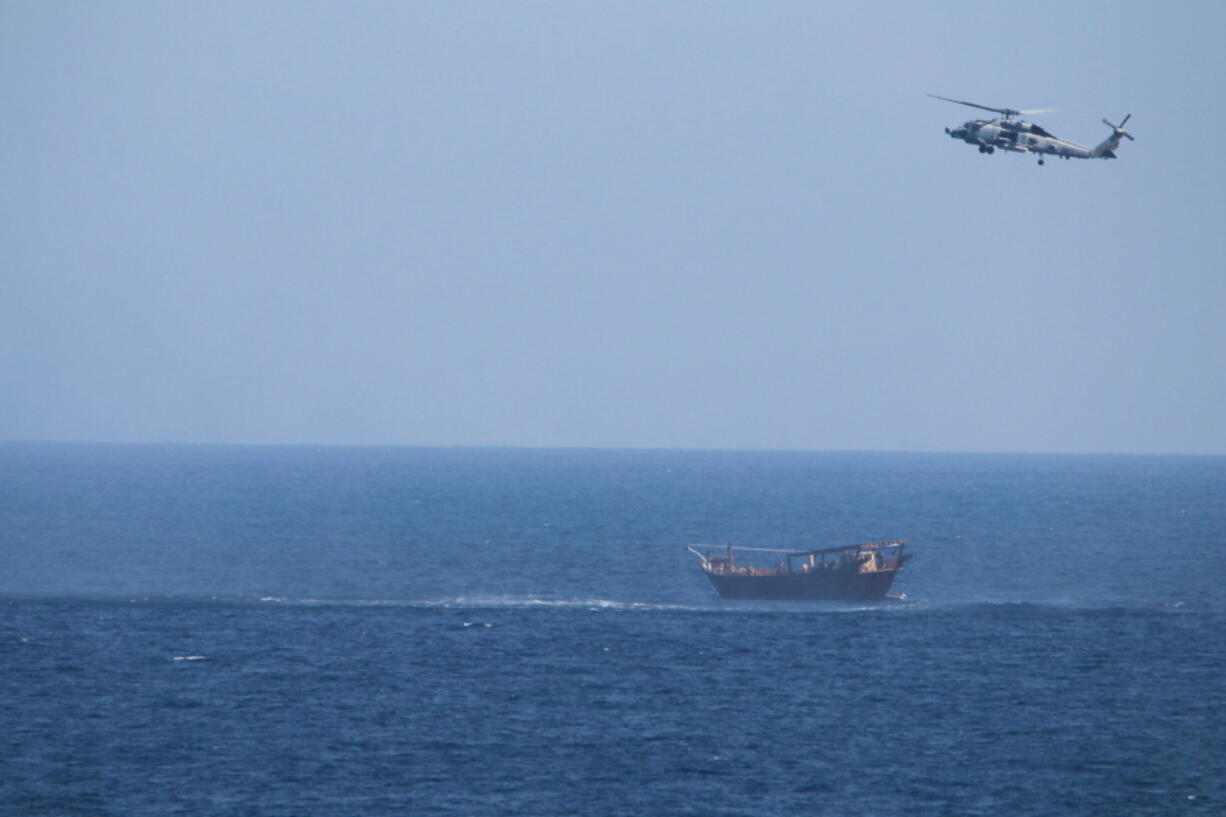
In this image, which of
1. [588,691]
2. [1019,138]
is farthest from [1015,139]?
[588,691]

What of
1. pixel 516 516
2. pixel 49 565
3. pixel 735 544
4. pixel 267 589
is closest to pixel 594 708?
pixel 267 589

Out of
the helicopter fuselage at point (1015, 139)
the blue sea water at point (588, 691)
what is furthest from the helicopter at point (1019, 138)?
the blue sea water at point (588, 691)

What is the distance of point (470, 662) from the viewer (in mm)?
82125

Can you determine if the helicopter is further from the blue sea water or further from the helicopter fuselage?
the blue sea water

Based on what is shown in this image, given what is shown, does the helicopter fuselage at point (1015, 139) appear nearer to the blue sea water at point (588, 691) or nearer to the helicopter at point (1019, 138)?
the helicopter at point (1019, 138)

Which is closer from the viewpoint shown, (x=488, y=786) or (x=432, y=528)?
(x=488, y=786)

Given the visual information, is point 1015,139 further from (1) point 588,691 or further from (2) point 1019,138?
(1) point 588,691

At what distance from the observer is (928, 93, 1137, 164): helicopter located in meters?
81.6

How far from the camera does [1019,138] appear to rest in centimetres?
8288

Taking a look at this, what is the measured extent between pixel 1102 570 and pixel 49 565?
316 ft

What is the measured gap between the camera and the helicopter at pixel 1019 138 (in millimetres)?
81625

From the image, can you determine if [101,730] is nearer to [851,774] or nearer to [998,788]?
[851,774]

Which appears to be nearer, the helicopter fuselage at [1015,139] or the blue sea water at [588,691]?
the blue sea water at [588,691]

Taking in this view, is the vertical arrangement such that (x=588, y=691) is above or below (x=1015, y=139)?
below
